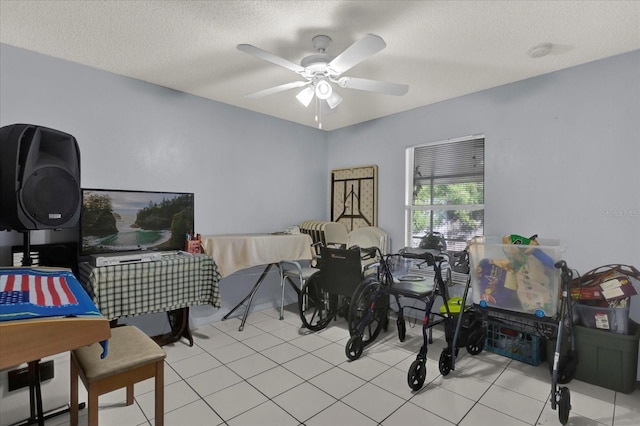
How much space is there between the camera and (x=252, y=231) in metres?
4.08

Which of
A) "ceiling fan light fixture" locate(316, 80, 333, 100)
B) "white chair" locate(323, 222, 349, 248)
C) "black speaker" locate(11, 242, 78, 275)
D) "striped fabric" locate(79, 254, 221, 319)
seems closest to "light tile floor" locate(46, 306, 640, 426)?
"striped fabric" locate(79, 254, 221, 319)

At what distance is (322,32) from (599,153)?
2.42 metres

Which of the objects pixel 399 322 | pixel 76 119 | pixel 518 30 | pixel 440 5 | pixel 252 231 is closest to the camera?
pixel 440 5

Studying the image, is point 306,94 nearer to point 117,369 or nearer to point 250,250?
point 250,250

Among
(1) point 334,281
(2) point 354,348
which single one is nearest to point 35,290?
(2) point 354,348

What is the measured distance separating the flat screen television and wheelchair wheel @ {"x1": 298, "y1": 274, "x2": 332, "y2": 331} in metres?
1.38

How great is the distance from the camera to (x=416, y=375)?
227cm

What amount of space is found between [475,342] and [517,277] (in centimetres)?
100

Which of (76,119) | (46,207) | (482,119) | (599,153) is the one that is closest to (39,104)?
(76,119)

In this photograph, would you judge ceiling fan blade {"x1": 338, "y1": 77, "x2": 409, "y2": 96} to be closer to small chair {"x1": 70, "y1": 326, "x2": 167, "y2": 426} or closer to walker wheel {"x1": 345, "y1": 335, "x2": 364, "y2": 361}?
walker wheel {"x1": 345, "y1": 335, "x2": 364, "y2": 361}

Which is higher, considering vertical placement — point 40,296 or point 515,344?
point 40,296

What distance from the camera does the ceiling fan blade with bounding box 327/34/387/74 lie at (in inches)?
72.0

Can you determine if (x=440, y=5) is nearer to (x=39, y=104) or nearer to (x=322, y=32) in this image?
(x=322, y=32)

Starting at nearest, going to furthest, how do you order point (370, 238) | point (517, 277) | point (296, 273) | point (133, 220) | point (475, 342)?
point (517, 277) < point (475, 342) < point (133, 220) < point (296, 273) < point (370, 238)
